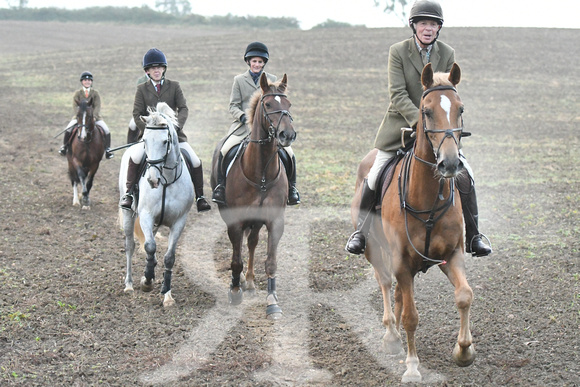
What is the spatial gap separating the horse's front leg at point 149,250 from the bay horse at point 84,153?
221 inches

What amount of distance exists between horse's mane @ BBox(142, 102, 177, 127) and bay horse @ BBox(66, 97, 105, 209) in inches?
226

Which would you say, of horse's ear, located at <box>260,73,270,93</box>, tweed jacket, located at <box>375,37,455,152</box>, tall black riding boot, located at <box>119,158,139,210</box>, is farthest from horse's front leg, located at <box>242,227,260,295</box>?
tweed jacket, located at <box>375,37,455,152</box>

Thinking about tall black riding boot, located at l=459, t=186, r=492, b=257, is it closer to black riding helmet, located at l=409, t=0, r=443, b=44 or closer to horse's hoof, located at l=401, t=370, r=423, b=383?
horse's hoof, located at l=401, t=370, r=423, b=383

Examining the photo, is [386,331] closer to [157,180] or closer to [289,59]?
[157,180]

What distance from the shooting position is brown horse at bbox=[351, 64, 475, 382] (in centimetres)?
491

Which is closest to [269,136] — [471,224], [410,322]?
[471,224]

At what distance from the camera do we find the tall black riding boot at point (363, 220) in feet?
21.2

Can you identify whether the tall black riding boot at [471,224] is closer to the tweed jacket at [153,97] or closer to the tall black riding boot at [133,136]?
the tweed jacket at [153,97]

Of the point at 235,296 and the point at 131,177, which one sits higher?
the point at 131,177

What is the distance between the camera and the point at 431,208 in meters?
5.44

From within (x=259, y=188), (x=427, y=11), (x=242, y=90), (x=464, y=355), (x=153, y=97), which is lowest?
(x=464, y=355)

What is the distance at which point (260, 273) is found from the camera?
9.16 m

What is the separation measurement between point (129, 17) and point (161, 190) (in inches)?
2577

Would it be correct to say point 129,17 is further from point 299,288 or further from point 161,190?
point 299,288
